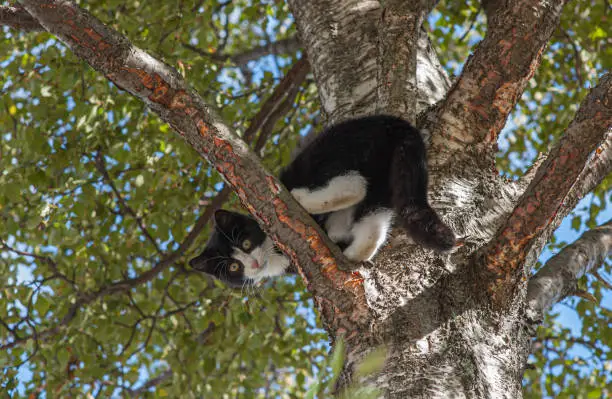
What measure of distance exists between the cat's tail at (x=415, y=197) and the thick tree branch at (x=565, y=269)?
486 mm

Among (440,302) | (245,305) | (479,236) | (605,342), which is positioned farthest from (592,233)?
(245,305)

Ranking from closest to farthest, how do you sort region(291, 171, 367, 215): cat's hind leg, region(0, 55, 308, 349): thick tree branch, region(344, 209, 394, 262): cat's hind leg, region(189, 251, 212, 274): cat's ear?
region(344, 209, 394, 262): cat's hind leg, region(291, 171, 367, 215): cat's hind leg, region(189, 251, 212, 274): cat's ear, region(0, 55, 308, 349): thick tree branch

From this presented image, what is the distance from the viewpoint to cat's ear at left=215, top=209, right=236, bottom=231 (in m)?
3.31

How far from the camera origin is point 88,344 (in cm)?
420

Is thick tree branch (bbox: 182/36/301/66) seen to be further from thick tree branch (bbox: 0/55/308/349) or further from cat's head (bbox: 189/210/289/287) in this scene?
cat's head (bbox: 189/210/289/287)

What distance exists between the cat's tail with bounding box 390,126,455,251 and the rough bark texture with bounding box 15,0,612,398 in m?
0.06

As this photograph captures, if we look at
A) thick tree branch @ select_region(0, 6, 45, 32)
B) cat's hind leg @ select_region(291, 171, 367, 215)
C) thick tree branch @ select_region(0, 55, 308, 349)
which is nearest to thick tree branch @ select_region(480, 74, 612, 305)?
cat's hind leg @ select_region(291, 171, 367, 215)

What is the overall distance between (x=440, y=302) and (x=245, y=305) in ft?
7.78

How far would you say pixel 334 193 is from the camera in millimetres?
2705

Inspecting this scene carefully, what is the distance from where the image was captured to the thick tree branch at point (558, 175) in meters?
1.84

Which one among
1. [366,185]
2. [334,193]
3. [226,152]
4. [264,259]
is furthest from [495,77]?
[264,259]

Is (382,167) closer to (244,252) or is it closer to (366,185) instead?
(366,185)

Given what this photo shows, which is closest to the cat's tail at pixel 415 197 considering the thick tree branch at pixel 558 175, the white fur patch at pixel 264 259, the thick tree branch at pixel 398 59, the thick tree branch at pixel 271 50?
the thick tree branch at pixel 398 59

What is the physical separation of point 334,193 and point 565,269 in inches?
42.2
